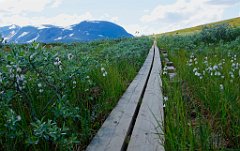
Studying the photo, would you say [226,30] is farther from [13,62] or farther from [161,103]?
[13,62]

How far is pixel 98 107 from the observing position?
391 centimetres

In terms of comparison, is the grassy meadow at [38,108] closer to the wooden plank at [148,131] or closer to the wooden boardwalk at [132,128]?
the wooden boardwalk at [132,128]

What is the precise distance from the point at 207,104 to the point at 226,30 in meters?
16.0

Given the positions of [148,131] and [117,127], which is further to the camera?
[117,127]

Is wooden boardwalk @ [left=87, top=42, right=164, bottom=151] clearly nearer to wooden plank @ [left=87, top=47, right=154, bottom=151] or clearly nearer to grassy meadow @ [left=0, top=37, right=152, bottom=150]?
wooden plank @ [left=87, top=47, right=154, bottom=151]

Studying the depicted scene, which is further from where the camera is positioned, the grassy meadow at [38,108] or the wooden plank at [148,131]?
the wooden plank at [148,131]

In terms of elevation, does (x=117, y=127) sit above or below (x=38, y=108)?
below

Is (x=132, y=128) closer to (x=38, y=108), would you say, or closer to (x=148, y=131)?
(x=148, y=131)

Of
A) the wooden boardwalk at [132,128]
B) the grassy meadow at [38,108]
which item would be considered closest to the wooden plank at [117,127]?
the wooden boardwalk at [132,128]

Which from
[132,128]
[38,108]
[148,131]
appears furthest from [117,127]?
[38,108]

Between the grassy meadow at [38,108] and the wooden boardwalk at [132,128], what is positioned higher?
the grassy meadow at [38,108]

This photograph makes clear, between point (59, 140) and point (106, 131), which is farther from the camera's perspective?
point (106, 131)

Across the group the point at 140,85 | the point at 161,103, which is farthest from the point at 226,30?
the point at 161,103

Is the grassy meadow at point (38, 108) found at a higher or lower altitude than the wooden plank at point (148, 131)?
higher
